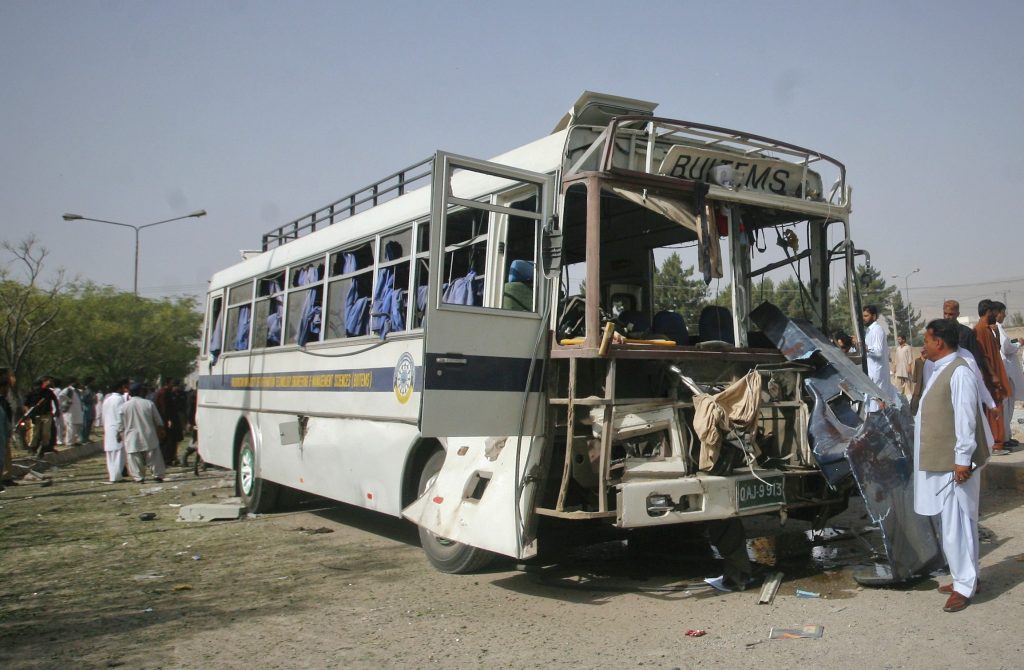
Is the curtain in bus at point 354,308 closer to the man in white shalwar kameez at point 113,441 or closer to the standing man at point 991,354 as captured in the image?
the standing man at point 991,354

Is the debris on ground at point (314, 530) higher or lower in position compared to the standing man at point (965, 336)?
lower

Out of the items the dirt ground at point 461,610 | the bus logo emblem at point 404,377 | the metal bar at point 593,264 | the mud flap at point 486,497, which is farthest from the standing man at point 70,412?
the metal bar at point 593,264

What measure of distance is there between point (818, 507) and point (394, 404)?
11.2ft

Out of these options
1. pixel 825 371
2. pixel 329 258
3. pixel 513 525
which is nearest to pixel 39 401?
pixel 329 258

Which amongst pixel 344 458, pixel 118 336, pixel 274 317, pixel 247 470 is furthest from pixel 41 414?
pixel 118 336

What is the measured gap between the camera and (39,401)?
18.3 m

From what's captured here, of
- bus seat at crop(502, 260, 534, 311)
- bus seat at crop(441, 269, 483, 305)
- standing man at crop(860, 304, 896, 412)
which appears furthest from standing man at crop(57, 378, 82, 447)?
bus seat at crop(502, 260, 534, 311)

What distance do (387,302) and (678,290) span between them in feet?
7.98

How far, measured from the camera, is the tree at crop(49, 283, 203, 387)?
4212 centimetres

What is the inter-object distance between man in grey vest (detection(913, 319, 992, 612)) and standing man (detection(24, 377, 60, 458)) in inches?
711

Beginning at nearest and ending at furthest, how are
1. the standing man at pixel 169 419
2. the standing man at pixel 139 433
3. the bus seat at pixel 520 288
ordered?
the bus seat at pixel 520 288, the standing man at pixel 139 433, the standing man at pixel 169 419

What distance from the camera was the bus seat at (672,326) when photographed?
21.2 feet

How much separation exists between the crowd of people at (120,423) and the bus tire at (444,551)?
7.47 m

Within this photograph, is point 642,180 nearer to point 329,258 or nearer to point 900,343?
point 329,258
